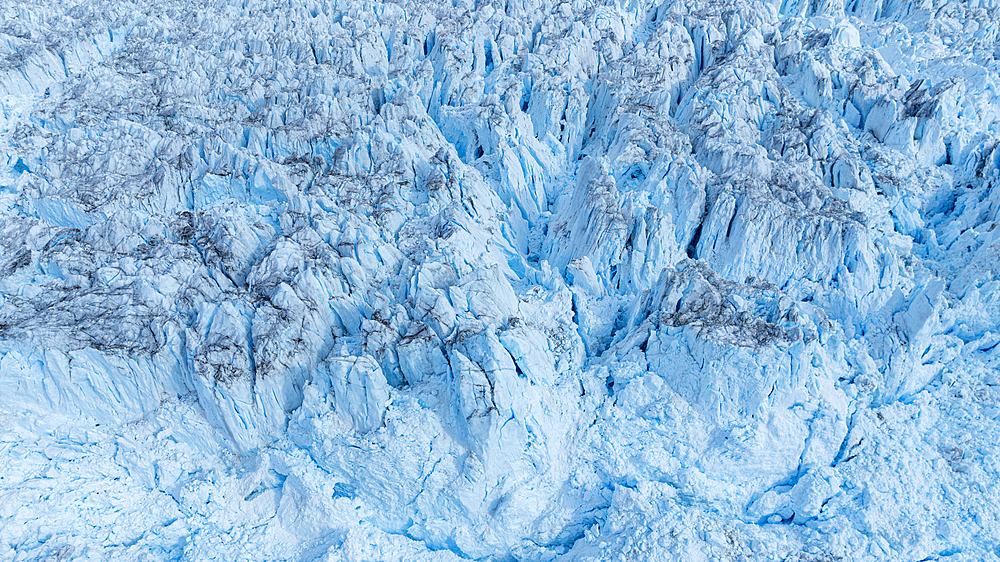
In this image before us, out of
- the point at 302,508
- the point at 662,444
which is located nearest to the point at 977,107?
the point at 662,444

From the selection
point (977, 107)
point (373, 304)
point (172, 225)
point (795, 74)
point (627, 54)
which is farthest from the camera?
point (627, 54)

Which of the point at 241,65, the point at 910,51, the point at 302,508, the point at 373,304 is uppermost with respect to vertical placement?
the point at 910,51

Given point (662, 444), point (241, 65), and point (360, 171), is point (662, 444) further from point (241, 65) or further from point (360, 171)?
point (241, 65)

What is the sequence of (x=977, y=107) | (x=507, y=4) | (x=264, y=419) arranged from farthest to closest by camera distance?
(x=507, y=4) → (x=977, y=107) → (x=264, y=419)

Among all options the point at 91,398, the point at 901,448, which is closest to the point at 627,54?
the point at 901,448

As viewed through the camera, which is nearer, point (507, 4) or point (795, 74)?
point (795, 74)

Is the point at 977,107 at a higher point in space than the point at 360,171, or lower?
higher
